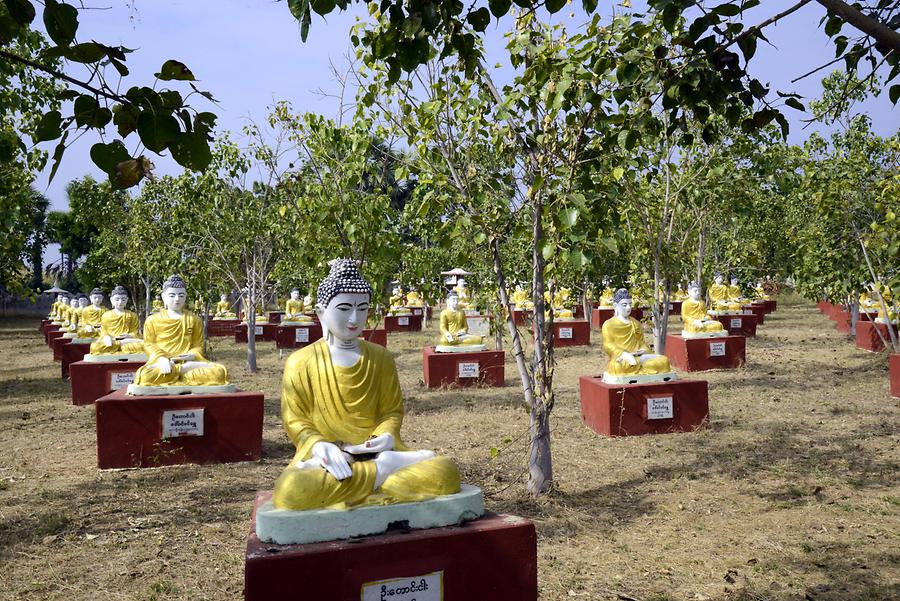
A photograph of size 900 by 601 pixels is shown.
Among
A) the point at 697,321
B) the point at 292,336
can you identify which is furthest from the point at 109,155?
the point at 292,336

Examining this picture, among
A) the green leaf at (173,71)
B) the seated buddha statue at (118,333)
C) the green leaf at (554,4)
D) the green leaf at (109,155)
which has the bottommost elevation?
the seated buddha statue at (118,333)

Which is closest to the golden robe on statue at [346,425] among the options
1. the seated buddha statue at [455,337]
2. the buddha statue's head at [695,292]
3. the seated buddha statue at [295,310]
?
the seated buddha statue at [455,337]

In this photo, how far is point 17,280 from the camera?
8.09m

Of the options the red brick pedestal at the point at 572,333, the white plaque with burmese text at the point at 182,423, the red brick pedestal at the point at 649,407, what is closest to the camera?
the white plaque with burmese text at the point at 182,423

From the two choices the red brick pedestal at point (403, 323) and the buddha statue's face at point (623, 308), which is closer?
the buddha statue's face at point (623, 308)

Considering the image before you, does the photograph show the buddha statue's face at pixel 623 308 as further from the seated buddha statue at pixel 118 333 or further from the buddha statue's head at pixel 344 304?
the seated buddha statue at pixel 118 333

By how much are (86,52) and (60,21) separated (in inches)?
4.5

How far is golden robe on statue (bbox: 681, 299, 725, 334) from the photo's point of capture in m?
15.2

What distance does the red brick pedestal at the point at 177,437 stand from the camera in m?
7.63

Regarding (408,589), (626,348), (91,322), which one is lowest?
(408,589)

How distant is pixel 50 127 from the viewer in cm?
231

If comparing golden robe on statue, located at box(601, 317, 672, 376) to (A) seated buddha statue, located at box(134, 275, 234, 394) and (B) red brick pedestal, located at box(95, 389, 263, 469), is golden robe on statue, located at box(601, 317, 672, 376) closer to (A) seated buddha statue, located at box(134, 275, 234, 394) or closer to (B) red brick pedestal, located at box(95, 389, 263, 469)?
(B) red brick pedestal, located at box(95, 389, 263, 469)

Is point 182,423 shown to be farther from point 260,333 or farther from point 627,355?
point 260,333

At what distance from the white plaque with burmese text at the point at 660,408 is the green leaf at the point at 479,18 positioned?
6197mm
